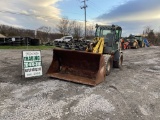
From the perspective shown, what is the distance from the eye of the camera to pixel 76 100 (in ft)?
17.9

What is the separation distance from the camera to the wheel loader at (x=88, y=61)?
7.25m

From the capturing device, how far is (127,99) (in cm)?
571

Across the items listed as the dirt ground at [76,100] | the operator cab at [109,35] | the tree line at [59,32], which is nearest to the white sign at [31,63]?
the dirt ground at [76,100]

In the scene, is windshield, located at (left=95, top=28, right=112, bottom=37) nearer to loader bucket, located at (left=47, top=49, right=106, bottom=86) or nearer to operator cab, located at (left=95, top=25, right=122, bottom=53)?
operator cab, located at (left=95, top=25, right=122, bottom=53)

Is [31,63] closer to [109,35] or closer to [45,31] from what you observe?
[109,35]

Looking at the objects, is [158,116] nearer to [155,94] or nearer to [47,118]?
[155,94]

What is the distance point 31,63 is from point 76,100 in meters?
2.91

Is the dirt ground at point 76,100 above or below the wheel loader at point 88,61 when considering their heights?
below

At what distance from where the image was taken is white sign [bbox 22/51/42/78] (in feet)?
24.1

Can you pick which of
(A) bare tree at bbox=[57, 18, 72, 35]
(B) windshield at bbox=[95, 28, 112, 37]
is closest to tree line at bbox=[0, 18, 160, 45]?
(A) bare tree at bbox=[57, 18, 72, 35]

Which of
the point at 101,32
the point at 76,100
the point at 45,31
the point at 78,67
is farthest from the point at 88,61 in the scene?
the point at 45,31

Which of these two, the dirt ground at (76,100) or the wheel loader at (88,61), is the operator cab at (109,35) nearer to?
the wheel loader at (88,61)

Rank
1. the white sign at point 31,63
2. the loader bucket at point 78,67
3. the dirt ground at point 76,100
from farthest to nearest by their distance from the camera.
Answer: the white sign at point 31,63 → the loader bucket at point 78,67 → the dirt ground at point 76,100

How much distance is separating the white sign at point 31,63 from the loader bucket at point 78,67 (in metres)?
0.49
